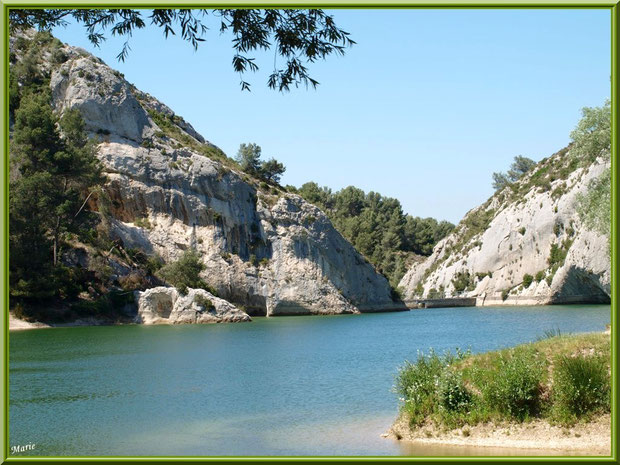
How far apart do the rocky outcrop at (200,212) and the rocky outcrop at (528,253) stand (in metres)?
26.1

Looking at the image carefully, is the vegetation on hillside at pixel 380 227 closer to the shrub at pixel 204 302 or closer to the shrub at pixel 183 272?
the shrub at pixel 183 272

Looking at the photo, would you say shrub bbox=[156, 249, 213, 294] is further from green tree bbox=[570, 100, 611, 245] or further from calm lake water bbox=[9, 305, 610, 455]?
green tree bbox=[570, 100, 611, 245]

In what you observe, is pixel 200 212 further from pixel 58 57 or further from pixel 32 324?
pixel 32 324

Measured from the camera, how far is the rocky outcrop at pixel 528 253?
83500 mm

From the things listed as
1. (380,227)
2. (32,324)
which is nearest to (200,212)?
(32,324)

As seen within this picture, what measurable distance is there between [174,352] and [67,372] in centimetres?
884

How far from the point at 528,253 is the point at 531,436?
87402mm

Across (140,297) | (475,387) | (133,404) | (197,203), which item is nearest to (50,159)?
(140,297)

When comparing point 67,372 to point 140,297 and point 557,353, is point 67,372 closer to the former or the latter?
point 557,353

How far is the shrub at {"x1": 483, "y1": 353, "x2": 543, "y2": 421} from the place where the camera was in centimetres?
1552

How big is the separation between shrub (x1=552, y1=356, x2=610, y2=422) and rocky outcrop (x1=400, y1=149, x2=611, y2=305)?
61.2 metres

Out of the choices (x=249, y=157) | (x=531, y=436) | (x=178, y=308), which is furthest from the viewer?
(x=249, y=157)

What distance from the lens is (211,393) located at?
2488 cm

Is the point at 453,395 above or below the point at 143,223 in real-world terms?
below
